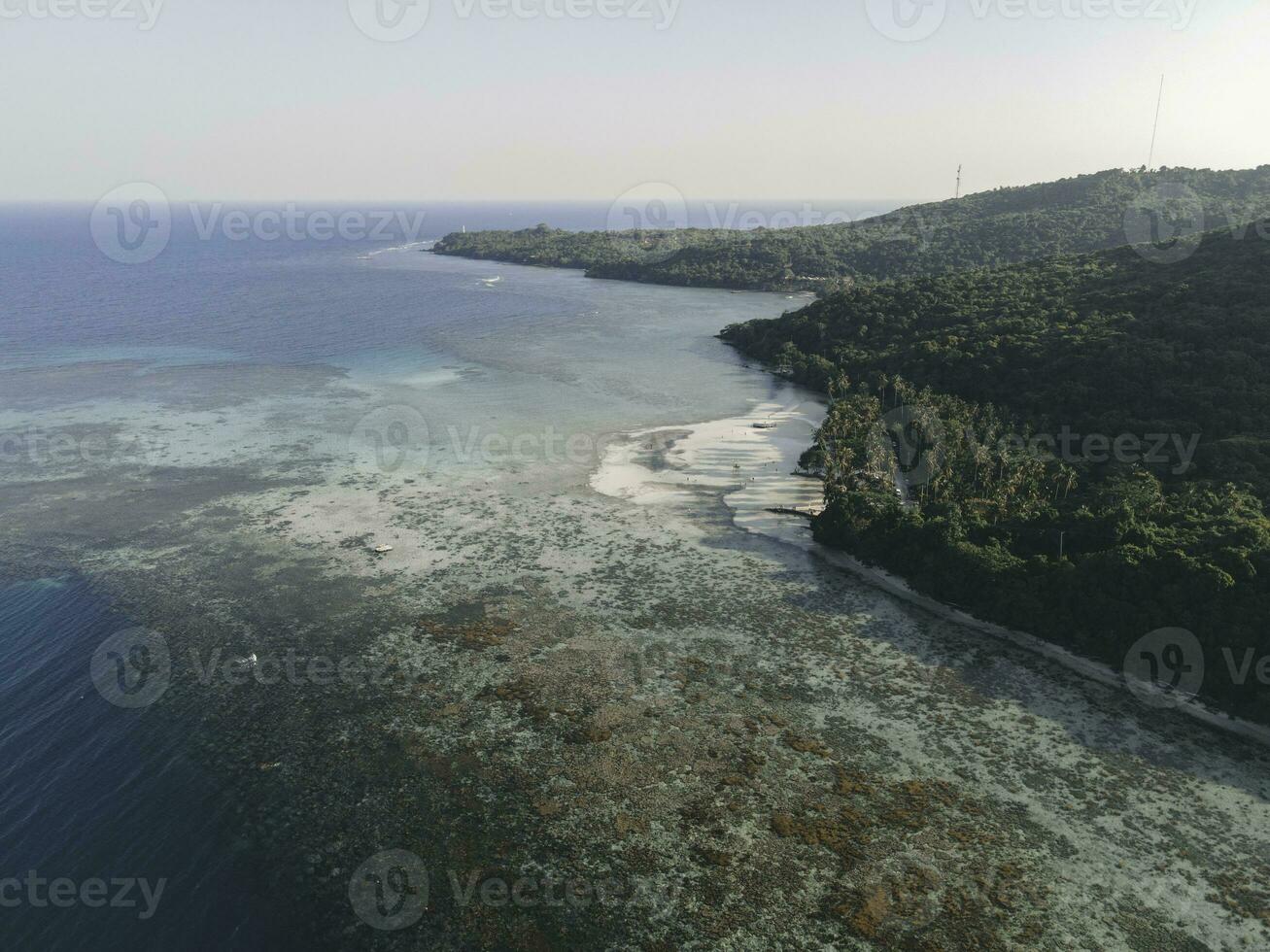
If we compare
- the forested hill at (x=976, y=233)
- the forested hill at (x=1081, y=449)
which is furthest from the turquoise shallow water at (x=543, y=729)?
the forested hill at (x=976, y=233)

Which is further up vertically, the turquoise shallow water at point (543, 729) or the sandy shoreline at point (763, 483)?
the sandy shoreline at point (763, 483)

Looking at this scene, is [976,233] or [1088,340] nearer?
[1088,340]

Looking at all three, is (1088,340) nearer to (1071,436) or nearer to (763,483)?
(1071,436)

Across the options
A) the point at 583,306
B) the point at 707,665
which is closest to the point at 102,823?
the point at 707,665

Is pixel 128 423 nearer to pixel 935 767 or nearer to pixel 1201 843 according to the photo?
pixel 935 767

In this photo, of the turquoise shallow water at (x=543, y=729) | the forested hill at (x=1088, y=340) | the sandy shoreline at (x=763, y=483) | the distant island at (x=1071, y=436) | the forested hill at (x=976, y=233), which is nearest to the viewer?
the turquoise shallow water at (x=543, y=729)

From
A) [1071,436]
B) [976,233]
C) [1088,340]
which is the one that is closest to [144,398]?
[1071,436]

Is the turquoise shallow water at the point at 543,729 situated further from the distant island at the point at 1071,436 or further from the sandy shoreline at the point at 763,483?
the distant island at the point at 1071,436
